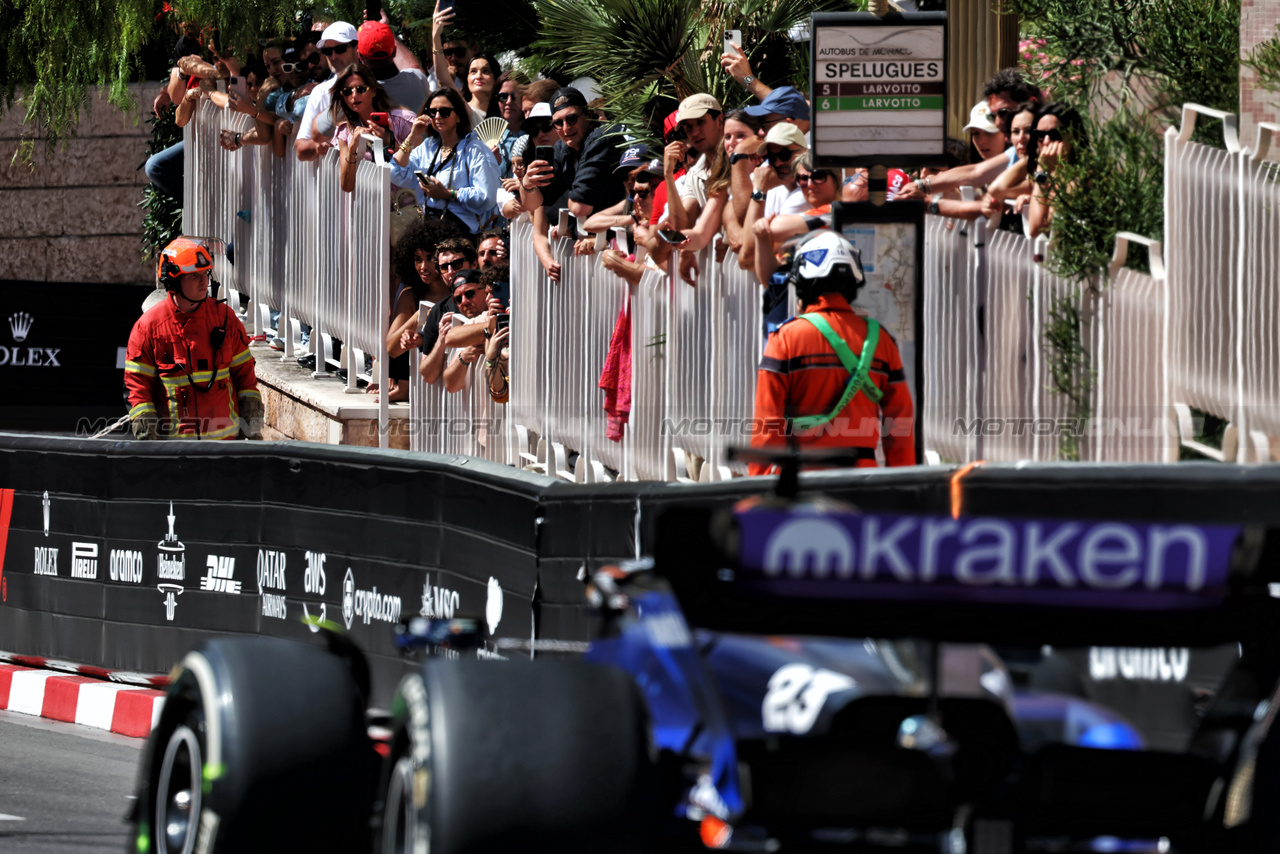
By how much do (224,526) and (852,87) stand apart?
368 centimetres

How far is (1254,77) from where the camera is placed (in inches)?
355

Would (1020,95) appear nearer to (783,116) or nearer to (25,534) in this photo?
(783,116)

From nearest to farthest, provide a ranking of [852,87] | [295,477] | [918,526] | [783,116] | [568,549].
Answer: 1. [918,526]
2. [568,549]
3. [852,87]
4. [295,477]
5. [783,116]

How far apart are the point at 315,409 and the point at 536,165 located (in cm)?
323

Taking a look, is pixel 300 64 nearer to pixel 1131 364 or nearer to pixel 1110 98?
pixel 1110 98

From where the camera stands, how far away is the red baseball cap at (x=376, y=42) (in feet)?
45.9

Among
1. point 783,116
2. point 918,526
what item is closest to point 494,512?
point 783,116

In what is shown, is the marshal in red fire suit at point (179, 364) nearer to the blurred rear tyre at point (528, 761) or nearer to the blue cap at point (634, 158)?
the blue cap at point (634, 158)

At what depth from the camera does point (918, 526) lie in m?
3.37

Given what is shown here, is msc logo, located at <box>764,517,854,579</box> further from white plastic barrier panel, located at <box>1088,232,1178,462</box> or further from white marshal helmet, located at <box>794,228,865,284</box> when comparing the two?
white plastic barrier panel, located at <box>1088,232,1178,462</box>

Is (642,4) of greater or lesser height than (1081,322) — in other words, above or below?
above

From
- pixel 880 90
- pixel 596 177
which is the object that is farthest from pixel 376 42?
pixel 880 90

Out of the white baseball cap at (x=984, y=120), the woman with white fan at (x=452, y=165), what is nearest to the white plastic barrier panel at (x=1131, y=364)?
the white baseball cap at (x=984, y=120)

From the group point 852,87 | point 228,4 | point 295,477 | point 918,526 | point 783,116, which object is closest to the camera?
point 918,526
